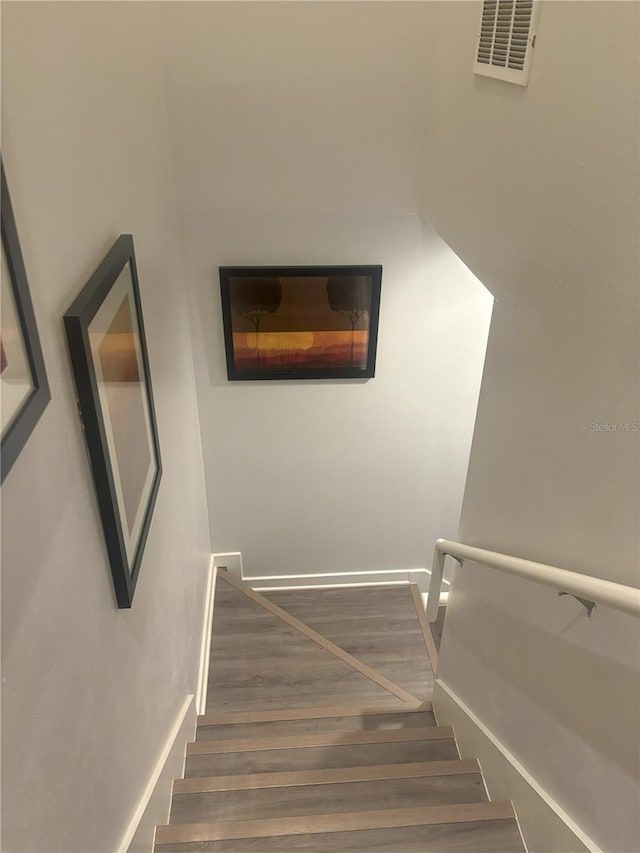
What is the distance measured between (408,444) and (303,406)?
0.73m

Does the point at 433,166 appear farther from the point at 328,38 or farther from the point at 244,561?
the point at 244,561

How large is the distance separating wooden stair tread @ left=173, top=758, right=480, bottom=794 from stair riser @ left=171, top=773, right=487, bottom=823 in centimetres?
2

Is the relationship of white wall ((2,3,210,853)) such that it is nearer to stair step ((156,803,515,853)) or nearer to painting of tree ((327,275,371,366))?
stair step ((156,803,515,853))

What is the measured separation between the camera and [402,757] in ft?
8.73

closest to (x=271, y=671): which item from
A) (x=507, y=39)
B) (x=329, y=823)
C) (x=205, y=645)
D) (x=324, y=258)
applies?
(x=205, y=645)

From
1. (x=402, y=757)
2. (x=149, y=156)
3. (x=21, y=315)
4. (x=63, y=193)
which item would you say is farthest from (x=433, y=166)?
(x=402, y=757)

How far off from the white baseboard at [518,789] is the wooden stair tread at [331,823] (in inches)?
3.6

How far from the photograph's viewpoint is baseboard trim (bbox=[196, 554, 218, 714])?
3.33 m

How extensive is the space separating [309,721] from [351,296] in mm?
2185

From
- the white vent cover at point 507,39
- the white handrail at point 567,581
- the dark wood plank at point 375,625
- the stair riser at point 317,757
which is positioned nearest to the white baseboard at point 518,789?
the stair riser at point 317,757

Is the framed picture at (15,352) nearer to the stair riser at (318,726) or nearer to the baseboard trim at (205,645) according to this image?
the stair riser at (318,726)

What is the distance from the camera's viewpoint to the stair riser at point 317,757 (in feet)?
8.66

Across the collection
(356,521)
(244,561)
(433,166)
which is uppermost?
(433,166)

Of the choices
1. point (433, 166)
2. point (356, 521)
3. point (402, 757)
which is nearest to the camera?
point (402, 757)
